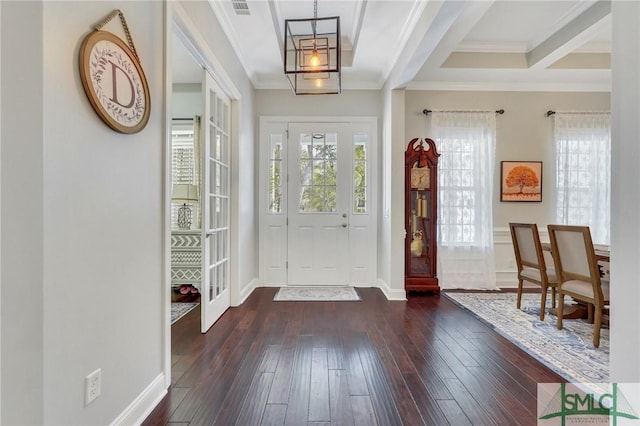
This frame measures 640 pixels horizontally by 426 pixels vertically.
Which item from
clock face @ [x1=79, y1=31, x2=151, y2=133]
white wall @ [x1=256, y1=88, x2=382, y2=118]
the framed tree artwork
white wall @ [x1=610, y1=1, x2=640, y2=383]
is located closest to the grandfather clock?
white wall @ [x1=256, y1=88, x2=382, y2=118]

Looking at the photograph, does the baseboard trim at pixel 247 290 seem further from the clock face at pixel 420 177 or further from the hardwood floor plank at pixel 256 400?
the clock face at pixel 420 177

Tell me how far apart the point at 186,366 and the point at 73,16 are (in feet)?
6.94

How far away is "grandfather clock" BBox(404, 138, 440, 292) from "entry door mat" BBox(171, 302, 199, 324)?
8.75ft

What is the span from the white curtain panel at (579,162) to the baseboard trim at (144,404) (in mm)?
5203

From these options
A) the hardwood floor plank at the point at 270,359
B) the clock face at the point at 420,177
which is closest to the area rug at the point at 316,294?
the hardwood floor plank at the point at 270,359

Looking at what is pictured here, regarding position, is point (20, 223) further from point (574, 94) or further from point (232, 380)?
point (574, 94)

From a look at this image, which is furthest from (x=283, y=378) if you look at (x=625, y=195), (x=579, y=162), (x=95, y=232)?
(x=579, y=162)

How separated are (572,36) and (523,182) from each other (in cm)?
187

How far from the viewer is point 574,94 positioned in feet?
15.2

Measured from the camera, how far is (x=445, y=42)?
3.28 meters

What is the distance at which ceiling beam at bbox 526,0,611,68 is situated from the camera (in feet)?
10.3

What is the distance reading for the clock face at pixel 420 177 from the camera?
13.9ft

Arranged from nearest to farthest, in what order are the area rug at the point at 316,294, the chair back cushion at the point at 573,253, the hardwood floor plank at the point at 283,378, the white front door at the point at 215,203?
the hardwood floor plank at the point at 283,378 → the chair back cushion at the point at 573,253 → the white front door at the point at 215,203 → the area rug at the point at 316,294

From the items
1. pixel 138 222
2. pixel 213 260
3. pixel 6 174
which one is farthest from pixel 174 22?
pixel 213 260
